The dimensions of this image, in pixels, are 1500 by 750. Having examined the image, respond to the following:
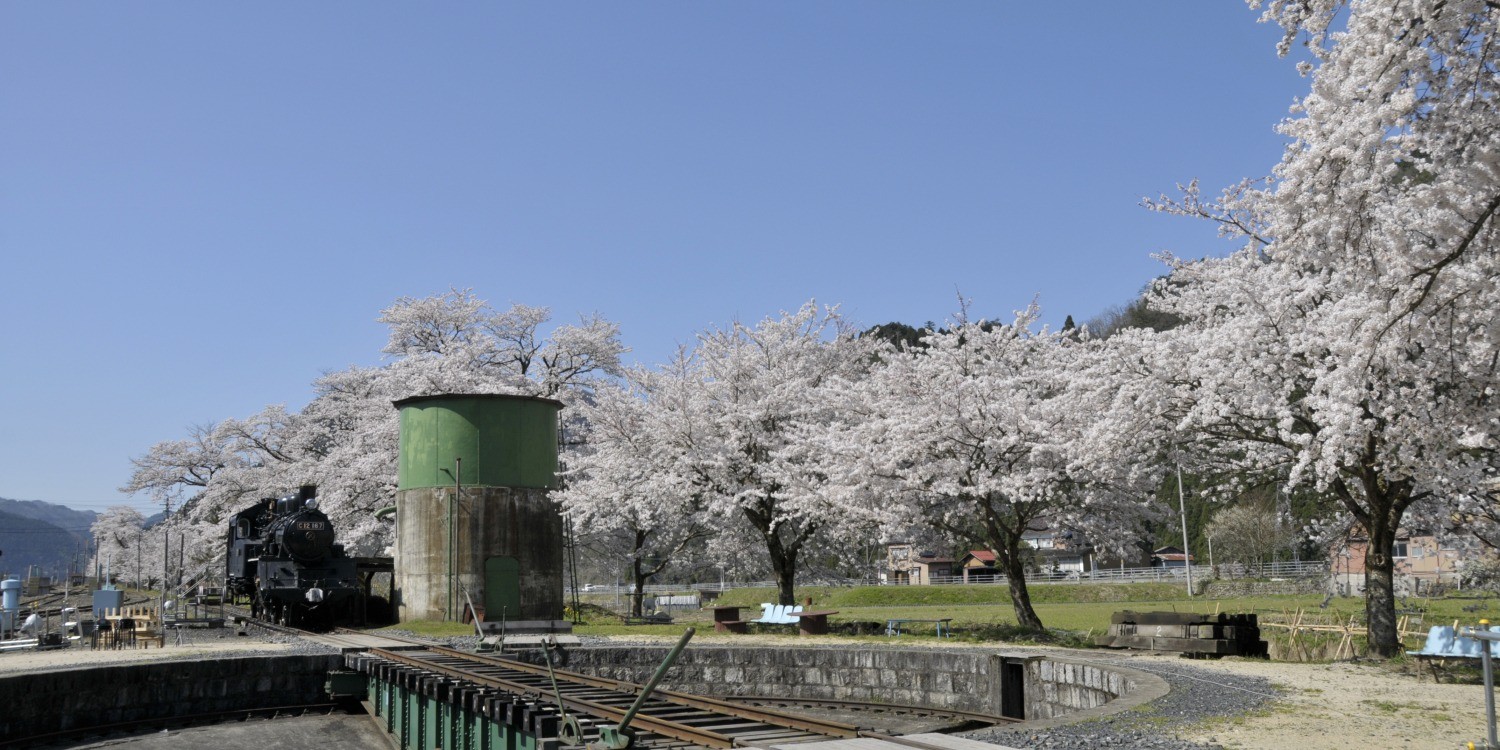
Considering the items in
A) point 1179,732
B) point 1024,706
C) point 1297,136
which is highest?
point 1297,136

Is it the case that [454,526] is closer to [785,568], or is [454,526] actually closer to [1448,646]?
[785,568]

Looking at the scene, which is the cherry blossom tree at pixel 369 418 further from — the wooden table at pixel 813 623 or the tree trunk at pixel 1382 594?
the tree trunk at pixel 1382 594

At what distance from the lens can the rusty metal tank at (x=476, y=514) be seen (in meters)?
31.7

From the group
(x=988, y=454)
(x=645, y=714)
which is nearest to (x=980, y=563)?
(x=988, y=454)

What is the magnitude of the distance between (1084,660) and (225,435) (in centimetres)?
4992

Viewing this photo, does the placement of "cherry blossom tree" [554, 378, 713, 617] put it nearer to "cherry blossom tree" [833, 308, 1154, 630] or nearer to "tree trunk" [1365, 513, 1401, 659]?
"cherry blossom tree" [833, 308, 1154, 630]

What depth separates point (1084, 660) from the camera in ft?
58.3

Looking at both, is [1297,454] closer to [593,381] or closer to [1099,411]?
[1099,411]

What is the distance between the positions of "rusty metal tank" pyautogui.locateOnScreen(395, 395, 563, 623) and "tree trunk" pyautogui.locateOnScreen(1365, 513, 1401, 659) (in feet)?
70.4

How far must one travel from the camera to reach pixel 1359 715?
40.2ft

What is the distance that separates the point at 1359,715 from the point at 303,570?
2864 centimetres

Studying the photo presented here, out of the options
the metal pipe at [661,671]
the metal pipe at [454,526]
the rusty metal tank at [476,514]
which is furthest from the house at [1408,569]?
the metal pipe at [661,671]

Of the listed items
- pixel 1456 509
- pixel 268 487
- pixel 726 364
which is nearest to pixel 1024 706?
pixel 1456 509

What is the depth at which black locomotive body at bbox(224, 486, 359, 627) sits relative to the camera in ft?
107
